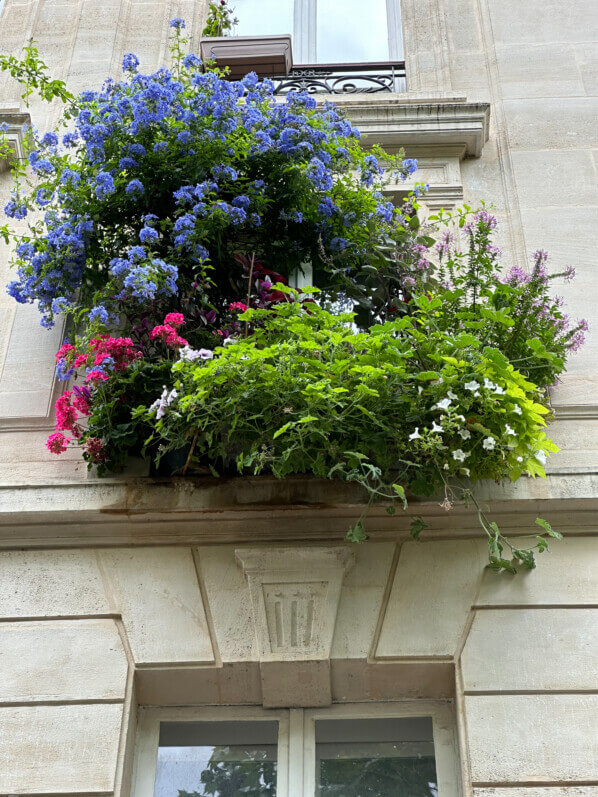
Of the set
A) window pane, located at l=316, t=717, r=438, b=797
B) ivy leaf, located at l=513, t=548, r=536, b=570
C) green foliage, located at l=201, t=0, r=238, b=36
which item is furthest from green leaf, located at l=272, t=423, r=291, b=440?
green foliage, located at l=201, t=0, r=238, b=36

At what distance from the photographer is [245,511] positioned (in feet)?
17.7

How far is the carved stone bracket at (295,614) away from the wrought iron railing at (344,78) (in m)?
4.53

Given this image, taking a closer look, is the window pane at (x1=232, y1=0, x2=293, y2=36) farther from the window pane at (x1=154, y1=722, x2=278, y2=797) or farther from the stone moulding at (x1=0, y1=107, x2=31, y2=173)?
the window pane at (x1=154, y1=722, x2=278, y2=797)

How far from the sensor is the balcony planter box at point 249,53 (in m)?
8.51

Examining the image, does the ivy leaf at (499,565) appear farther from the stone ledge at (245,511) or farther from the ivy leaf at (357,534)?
the ivy leaf at (357,534)

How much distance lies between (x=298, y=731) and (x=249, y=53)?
5312 mm

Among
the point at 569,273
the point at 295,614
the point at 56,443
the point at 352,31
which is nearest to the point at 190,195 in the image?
the point at 56,443

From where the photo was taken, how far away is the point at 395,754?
16.5 feet

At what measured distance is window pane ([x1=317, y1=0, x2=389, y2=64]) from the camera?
9.16m

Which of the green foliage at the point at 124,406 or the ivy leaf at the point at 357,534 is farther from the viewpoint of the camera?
the green foliage at the point at 124,406

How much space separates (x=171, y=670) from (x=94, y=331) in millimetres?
1774

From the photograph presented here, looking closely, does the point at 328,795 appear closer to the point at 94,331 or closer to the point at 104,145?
the point at 94,331

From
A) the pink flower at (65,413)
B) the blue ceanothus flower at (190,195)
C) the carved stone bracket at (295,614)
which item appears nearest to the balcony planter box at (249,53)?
the blue ceanothus flower at (190,195)

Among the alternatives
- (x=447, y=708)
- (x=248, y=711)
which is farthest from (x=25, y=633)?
(x=447, y=708)
